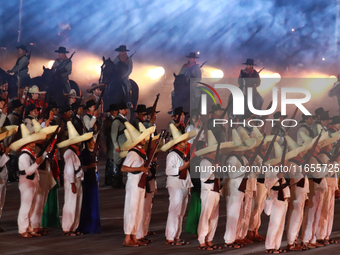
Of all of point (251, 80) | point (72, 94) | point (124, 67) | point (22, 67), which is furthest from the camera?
point (251, 80)

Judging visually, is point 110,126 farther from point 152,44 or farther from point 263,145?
point 152,44

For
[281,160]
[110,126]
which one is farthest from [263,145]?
[110,126]

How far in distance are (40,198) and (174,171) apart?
196 cm

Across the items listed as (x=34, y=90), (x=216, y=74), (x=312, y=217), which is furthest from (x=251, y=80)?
(x=312, y=217)

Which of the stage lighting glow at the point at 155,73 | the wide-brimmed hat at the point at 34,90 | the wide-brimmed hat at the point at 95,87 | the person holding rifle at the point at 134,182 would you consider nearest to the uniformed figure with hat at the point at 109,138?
the wide-brimmed hat at the point at 34,90

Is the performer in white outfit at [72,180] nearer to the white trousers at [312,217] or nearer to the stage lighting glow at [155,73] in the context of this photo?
the white trousers at [312,217]

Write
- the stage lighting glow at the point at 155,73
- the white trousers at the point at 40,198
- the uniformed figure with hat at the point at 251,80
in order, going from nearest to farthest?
1. the white trousers at the point at 40,198
2. the uniformed figure with hat at the point at 251,80
3. the stage lighting glow at the point at 155,73

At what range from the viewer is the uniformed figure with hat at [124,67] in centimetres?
1609

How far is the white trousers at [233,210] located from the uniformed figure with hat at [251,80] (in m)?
8.81

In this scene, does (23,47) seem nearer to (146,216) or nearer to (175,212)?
(146,216)

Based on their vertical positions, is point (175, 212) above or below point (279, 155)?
below

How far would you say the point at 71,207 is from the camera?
8820mm

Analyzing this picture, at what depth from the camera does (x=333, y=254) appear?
25.7 feet

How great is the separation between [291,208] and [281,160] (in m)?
0.63
